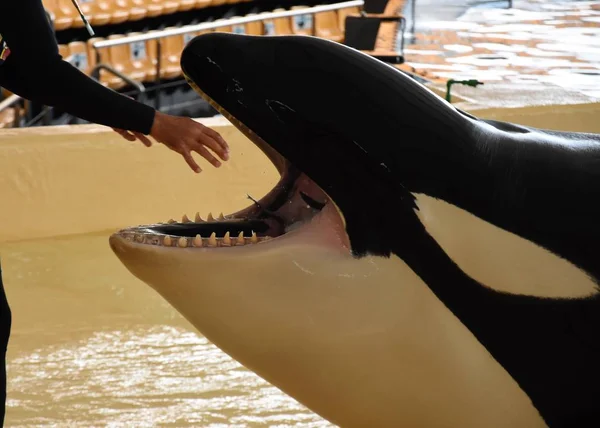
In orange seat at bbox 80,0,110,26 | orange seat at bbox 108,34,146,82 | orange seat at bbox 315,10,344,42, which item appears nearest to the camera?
orange seat at bbox 108,34,146,82

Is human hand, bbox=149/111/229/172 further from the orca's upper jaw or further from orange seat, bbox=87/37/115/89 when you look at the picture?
orange seat, bbox=87/37/115/89

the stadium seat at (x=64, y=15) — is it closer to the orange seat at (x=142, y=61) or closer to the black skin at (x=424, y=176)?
the orange seat at (x=142, y=61)

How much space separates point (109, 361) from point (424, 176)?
189 cm

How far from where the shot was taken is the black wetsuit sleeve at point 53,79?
178cm

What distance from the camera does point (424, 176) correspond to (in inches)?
55.5

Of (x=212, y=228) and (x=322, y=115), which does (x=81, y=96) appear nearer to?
(x=212, y=228)

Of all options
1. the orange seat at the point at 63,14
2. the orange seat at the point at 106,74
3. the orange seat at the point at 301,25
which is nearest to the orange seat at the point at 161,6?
the orange seat at the point at 63,14

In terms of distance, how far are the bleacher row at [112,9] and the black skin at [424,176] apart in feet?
25.4

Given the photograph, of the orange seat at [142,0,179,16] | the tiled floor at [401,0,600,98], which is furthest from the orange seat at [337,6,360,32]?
the orange seat at [142,0,179,16]

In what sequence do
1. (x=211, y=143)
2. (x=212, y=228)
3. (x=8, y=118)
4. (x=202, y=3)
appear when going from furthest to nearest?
(x=202, y=3), (x=8, y=118), (x=211, y=143), (x=212, y=228)

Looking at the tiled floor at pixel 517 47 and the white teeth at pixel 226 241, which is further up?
the white teeth at pixel 226 241

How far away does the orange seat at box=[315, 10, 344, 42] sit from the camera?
33.4ft

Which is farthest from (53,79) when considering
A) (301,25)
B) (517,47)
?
(517,47)

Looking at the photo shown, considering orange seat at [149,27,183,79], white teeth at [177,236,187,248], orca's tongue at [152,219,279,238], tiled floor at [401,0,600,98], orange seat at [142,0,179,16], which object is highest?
white teeth at [177,236,187,248]
